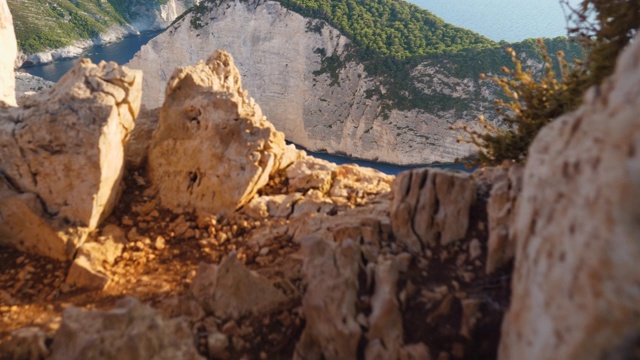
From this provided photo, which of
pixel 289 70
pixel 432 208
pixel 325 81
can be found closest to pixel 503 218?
pixel 432 208

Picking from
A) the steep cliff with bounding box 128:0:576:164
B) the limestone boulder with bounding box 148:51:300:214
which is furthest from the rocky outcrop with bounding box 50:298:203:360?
the steep cliff with bounding box 128:0:576:164

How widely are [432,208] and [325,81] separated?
1431 inches

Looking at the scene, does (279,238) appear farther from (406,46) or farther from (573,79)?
(406,46)

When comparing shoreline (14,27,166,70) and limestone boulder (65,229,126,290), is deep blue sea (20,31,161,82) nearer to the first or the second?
shoreline (14,27,166,70)

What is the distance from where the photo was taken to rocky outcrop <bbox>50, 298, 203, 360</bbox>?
162 inches

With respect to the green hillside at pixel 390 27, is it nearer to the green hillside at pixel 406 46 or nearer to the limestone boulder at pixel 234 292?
the green hillside at pixel 406 46

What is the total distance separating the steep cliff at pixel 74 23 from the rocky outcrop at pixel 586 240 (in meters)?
62.5

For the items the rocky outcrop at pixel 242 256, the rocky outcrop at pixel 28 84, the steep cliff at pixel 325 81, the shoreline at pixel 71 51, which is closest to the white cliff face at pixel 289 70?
the steep cliff at pixel 325 81

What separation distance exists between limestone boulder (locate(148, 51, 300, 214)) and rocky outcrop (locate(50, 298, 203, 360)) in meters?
3.34

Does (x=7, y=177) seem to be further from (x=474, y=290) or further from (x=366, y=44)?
(x=366, y=44)

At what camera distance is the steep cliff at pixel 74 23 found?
55500 millimetres

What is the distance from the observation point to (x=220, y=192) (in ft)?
25.7

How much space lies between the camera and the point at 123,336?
4227 mm

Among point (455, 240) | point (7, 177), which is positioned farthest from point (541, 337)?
point (7, 177)
